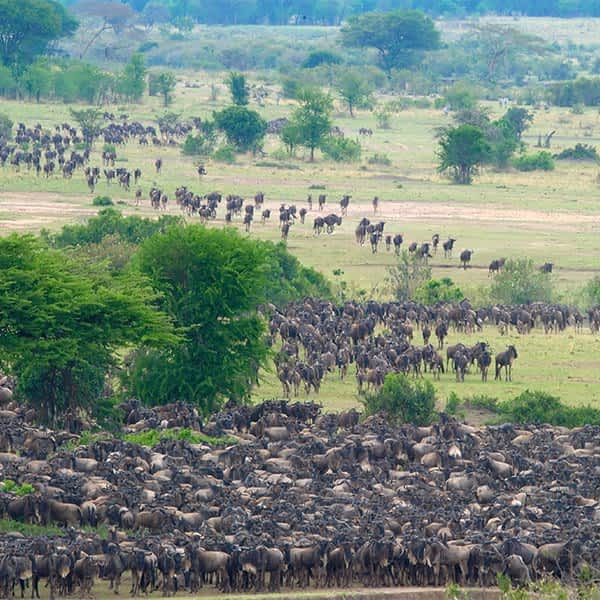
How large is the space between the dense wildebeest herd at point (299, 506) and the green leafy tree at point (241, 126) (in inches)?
1647

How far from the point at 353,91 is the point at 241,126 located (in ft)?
63.0

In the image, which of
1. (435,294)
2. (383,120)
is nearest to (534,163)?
(383,120)

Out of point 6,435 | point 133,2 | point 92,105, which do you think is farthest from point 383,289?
point 133,2

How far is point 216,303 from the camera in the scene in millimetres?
29250

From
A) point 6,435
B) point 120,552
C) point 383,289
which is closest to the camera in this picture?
point 120,552

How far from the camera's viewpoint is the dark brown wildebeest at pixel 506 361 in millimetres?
32344

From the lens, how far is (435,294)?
1591 inches

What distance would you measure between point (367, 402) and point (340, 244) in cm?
1931

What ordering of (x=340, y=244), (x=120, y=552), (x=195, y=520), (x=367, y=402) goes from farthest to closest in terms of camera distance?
1. (x=340, y=244)
2. (x=367, y=402)
3. (x=195, y=520)
4. (x=120, y=552)

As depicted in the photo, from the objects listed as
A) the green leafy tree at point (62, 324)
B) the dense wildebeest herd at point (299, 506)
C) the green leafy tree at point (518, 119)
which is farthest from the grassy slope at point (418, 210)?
the dense wildebeest herd at point (299, 506)

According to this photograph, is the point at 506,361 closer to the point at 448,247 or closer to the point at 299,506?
the point at 299,506

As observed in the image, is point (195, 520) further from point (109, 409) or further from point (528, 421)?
point (528, 421)

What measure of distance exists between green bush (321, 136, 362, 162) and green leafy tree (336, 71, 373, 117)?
1775cm

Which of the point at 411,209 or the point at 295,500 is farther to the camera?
the point at 411,209
